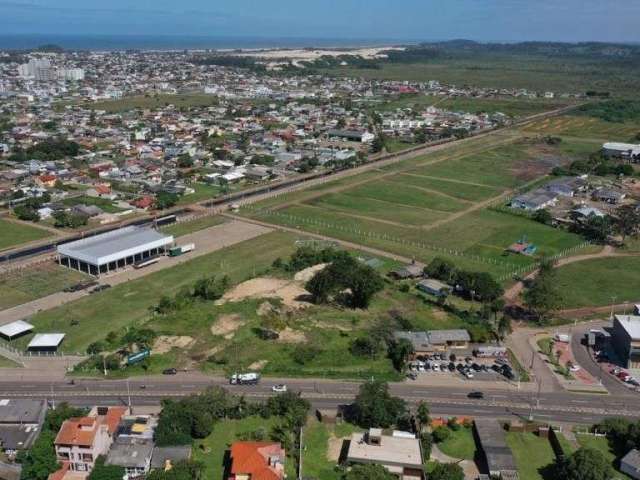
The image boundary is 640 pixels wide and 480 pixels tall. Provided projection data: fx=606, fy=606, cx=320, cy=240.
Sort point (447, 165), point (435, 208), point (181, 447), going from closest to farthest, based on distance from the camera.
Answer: point (181, 447) < point (435, 208) < point (447, 165)

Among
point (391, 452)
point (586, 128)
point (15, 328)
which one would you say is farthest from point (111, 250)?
point (586, 128)

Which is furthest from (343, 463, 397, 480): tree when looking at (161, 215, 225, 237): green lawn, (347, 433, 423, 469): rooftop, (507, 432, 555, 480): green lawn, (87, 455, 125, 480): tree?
(161, 215, 225, 237): green lawn

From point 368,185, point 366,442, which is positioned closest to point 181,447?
point 366,442

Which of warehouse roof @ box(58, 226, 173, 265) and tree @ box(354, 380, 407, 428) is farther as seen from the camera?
warehouse roof @ box(58, 226, 173, 265)

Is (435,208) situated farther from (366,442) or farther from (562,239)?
(366,442)

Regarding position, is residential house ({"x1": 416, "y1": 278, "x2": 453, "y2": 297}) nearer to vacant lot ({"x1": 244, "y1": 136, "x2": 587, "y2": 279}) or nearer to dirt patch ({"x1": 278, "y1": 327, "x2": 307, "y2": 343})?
Result: vacant lot ({"x1": 244, "y1": 136, "x2": 587, "y2": 279})

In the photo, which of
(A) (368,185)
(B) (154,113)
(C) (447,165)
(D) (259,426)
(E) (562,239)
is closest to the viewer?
(D) (259,426)
